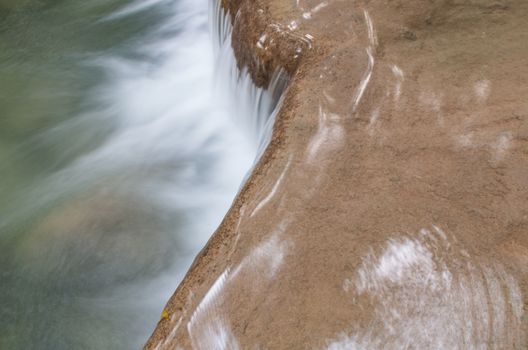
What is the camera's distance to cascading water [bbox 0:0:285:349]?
4.00 m

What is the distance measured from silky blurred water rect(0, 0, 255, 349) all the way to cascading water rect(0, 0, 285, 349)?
0.04 feet

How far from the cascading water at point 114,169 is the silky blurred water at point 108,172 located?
0.5 inches

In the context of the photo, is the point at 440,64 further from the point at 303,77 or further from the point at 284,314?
the point at 284,314

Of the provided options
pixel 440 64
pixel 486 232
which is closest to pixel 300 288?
pixel 486 232

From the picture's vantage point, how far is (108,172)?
4.95m

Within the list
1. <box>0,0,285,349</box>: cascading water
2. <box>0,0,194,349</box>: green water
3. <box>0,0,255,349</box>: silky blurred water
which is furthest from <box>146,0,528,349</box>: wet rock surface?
<box>0,0,194,349</box>: green water

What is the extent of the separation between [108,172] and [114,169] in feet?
0.22

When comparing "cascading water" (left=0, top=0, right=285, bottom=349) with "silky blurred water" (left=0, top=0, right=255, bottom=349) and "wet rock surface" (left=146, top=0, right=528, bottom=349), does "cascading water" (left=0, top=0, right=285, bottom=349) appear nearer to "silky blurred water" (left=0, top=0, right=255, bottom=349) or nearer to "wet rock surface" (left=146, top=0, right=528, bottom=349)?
"silky blurred water" (left=0, top=0, right=255, bottom=349)

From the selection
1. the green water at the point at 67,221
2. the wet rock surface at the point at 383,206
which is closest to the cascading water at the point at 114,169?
the green water at the point at 67,221

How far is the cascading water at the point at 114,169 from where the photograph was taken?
400 cm

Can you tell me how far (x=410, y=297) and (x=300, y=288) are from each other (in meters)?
0.48

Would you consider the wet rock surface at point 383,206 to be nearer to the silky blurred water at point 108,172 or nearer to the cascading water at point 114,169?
the cascading water at point 114,169

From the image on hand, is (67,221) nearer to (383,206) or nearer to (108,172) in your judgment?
(108,172)

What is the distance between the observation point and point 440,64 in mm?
3332
